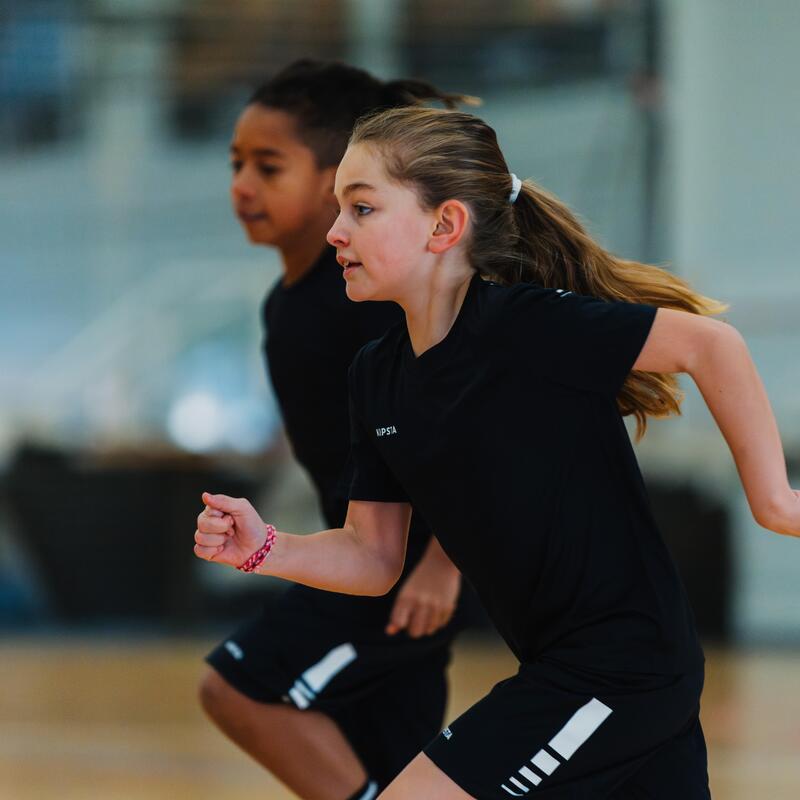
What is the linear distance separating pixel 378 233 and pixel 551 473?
424mm

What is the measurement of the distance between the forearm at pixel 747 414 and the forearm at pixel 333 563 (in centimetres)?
58

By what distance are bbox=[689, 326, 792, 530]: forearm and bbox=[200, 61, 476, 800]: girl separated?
2.85 feet

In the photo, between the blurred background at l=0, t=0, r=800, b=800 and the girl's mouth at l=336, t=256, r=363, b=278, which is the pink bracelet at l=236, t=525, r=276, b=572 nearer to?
the girl's mouth at l=336, t=256, r=363, b=278

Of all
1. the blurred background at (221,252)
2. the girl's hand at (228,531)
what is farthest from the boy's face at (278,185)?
the blurred background at (221,252)

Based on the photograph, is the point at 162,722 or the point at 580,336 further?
the point at 162,722

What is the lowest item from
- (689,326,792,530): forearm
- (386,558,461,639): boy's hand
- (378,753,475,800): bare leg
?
(386,558,461,639): boy's hand

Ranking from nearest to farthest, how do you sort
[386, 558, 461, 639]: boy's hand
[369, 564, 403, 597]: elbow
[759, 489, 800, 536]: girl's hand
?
[759, 489, 800, 536]: girl's hand < [369, 564, 403, 597]: elbow < [386, 558, 461, 639]: boy's hand

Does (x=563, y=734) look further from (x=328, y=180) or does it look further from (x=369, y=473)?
(x=328, y=180)

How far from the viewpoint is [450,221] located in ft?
6.75

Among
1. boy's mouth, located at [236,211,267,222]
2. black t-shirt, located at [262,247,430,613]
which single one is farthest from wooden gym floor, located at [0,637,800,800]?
boy's mouth, located at [236,211,267,222]

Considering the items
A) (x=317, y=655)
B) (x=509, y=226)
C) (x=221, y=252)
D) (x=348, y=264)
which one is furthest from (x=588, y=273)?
(x=221, y=252)

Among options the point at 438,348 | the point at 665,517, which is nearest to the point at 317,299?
the point at 438,348

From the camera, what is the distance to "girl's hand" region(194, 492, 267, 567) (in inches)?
76.5

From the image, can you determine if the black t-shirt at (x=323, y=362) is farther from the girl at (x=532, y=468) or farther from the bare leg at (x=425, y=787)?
the bare leg at (x=425, y=787)
